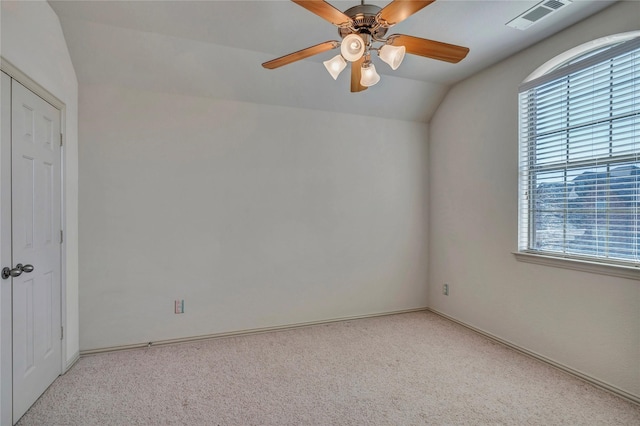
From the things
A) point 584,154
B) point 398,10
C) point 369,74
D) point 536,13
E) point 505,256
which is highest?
point 536,13

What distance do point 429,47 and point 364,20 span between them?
1.31ft

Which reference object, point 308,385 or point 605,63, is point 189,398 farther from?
point 605,63

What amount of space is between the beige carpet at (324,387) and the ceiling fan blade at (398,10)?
230 cm

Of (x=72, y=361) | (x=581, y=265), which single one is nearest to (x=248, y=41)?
(x=72, y=361)

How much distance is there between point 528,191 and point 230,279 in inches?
120

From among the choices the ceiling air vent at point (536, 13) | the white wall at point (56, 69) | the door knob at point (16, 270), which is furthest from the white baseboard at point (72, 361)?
Result: the ceiling air vent at point (536, 13)

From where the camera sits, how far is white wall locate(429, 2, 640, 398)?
2268mm

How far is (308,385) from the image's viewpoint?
234cm

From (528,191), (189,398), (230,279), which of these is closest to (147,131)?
(230,279)

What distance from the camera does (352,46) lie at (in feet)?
5.25

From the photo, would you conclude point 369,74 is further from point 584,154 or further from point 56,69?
point 56,69

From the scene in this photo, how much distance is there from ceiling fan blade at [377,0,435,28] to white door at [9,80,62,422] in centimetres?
224

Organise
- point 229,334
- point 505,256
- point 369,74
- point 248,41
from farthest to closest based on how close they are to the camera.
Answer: point 229,334
point 505,256
point 248,41
point 369,74

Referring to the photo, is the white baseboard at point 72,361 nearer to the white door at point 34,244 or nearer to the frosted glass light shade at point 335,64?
the white door at point 34,244
